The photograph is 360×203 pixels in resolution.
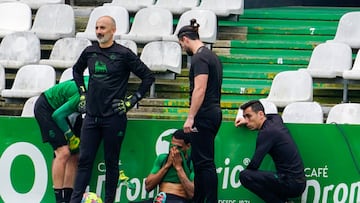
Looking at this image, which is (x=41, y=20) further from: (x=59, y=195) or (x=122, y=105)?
(x=122, y=105)

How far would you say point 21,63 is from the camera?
40.1 ft

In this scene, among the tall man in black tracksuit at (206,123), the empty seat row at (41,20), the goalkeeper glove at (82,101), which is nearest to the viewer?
the tall man in black tracksuit at (206,123)

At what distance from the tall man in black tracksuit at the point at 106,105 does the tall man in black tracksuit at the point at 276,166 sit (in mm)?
1055

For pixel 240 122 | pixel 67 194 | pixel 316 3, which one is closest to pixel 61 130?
pixel 67 194

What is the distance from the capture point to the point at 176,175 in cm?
934

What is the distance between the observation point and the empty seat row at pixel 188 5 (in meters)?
12.9

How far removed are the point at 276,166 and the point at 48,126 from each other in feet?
6.51

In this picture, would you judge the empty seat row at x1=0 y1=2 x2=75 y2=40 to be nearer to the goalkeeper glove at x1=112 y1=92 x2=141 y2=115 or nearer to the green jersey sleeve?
the green jersey sleeve

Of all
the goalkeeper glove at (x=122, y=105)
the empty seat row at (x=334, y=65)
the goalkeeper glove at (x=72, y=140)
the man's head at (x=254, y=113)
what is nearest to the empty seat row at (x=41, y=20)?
the empty seat row at (x=334, y=65)

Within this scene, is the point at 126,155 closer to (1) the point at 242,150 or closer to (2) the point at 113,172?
(2) the point at 113,172

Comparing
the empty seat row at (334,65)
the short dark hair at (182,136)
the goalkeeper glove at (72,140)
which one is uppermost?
the empty seat row at (334,65)

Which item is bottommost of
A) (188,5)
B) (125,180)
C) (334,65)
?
(125,180)

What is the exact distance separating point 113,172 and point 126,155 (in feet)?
1.28

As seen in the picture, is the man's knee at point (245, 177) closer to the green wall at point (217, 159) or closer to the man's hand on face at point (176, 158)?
the green wall at point (217, 159)
